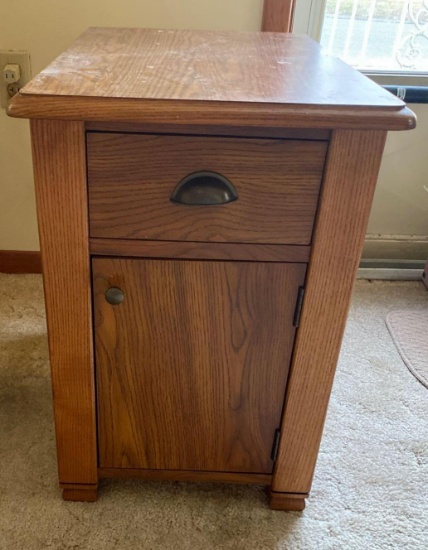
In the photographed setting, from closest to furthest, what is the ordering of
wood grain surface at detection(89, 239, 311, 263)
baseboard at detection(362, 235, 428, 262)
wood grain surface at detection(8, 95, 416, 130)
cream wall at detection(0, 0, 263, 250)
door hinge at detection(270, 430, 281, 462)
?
wood grain surface at detection(8, 95, 416, 130) < wood grain surface at detection(89, 239, 311, 263) < door hinge at detection(270, 430, 281, 462) < cream wall at detection(0, 0, 263, 250) < baseboard at detection(362, 235, 428, 262)

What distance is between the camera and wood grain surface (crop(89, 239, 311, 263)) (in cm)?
72

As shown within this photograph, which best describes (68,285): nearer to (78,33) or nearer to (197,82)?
(197,82)

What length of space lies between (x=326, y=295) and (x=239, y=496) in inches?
16.7

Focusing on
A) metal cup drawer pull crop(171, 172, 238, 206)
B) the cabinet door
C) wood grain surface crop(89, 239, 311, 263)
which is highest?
metal cup drawer pull crop(171, 172, 238, 206)

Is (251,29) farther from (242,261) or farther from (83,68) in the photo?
(242,261)

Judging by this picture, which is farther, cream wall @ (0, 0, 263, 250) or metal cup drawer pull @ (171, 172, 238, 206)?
cream wall @ (0, 0, 263, 250)

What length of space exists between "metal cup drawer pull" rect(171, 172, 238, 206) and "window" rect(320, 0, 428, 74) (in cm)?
99

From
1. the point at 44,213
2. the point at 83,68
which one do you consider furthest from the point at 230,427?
the point at 83,68

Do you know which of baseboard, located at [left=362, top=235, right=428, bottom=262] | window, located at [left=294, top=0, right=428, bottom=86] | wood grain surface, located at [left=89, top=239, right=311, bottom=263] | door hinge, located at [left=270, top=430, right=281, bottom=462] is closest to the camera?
wood grain surface, located at [left=89, top=239, right=311, bottom=263]

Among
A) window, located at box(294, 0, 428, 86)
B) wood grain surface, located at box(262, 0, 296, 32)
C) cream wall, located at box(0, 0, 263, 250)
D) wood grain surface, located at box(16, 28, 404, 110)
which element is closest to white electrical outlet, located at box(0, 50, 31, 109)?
cream wall, located at box(0, 0, 263, 250)

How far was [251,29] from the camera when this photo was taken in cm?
130

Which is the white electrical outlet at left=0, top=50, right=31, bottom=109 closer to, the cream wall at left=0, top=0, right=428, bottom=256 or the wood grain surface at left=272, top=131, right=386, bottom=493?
the cream wall at left=0, top=0, right=428, bottom=256

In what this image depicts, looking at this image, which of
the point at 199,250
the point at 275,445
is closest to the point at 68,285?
the point at 199,250

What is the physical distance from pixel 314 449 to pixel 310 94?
54 cm
